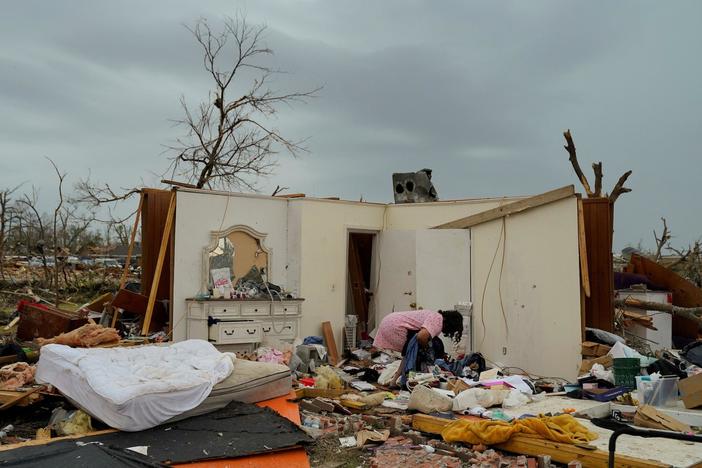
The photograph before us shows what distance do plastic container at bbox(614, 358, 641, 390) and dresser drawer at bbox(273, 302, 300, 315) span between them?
5.17m

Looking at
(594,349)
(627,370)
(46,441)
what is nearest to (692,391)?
(627,370)

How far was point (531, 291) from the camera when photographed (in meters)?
9.35

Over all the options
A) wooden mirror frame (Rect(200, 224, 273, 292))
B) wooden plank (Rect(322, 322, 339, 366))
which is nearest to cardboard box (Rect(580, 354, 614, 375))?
wooden plank (Rect(322, 322, 339, 366))

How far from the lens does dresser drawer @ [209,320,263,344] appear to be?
9.62 m

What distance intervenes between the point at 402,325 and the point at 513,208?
284 cm

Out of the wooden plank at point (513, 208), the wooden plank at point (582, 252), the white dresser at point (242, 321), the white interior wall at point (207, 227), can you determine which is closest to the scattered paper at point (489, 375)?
the wooden plank at point (582, 252)

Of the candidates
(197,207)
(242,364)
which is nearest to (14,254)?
(197,207)

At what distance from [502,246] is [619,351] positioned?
8.46 ft

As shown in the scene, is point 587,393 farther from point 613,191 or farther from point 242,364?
point 613,191

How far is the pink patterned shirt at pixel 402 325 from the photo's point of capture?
8.21 meters

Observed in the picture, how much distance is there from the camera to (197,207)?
10219 millimetres

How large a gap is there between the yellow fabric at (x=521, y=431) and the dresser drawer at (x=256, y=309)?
197 inches

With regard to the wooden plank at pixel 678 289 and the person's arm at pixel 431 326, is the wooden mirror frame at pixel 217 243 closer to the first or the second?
the person's arm at pixel 431 326

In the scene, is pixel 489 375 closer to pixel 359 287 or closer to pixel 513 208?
pixel 513 208
